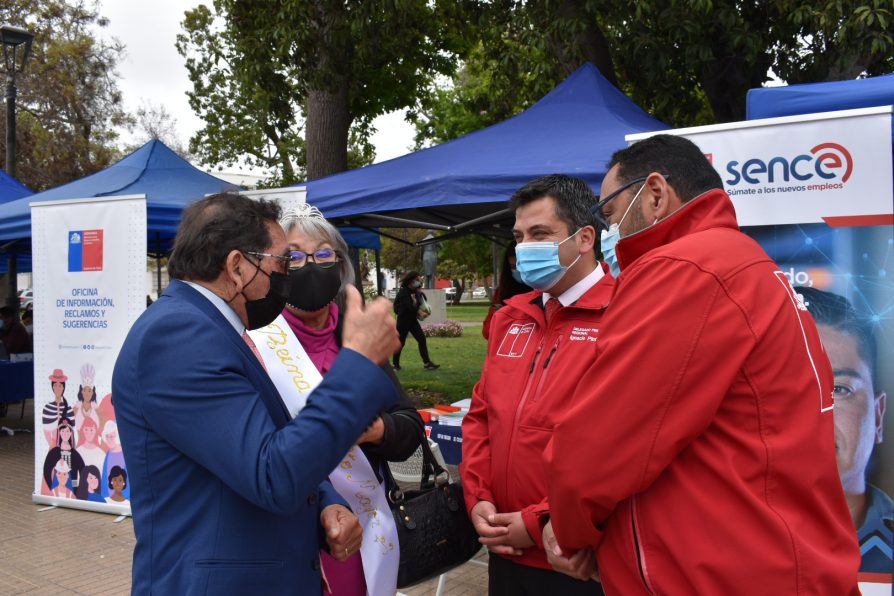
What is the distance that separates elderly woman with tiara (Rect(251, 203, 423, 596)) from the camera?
222 centimetres

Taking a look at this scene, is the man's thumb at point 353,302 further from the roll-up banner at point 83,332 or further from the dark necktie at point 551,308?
the roll-up banner at point 83,332

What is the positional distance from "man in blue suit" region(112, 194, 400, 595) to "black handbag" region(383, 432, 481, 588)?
0.61 meters

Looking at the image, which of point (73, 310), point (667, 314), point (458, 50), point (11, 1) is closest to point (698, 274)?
point (667, 314)

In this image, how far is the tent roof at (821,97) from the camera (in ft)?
10.2

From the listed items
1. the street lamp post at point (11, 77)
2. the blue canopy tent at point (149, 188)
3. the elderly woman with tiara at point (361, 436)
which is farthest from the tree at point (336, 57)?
the elderly woman with tiara at point (361, 436)

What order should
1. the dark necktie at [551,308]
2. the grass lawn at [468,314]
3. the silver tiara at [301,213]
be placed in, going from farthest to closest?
the grass lawn at [468,314] → the silver tiara at [301,213] → the dark necktie at [551,308]

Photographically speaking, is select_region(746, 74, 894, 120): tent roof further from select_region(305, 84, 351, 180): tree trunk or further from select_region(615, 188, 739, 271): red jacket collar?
select_region(305, 84, 351, 180): tree trunk

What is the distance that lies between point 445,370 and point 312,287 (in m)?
12.0

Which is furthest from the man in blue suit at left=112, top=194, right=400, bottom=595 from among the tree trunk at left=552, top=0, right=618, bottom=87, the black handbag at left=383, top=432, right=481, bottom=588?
the tree trunk at left=552, top=0, right=618, bottom=87

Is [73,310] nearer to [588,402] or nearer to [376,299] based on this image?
[376,299]

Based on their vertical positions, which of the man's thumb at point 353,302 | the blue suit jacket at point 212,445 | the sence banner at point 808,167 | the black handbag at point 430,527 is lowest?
the black handbag at point 430,527

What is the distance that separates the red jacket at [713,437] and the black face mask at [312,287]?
51.8 inches

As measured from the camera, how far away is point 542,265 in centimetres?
250

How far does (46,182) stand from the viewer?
2103cm
